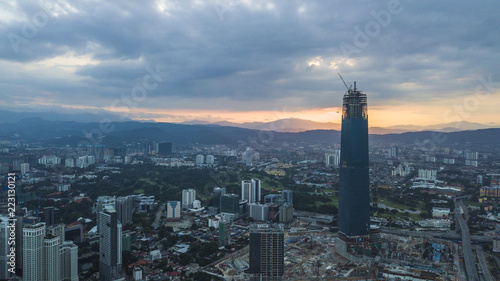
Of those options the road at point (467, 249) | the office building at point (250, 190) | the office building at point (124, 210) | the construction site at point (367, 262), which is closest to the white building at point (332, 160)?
the road at point (467, 249)

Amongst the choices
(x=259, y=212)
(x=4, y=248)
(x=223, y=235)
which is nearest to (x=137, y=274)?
(x=4, y=248)

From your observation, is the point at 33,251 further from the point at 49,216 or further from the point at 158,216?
the point at 158,216

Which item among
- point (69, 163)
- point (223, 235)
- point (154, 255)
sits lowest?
point (154, 255)

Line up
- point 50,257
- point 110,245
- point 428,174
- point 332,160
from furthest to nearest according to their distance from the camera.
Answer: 1. point 332,160
2. point 428,174
3. point 110,245
4. point 50,257

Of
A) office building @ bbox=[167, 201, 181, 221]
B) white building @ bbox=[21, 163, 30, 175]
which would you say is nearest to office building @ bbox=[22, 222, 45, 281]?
office building @ bbox=[167, 201, 181, 221]

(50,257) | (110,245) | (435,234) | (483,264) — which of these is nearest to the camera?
(50,257)

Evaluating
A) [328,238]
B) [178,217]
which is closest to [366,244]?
[328,238]

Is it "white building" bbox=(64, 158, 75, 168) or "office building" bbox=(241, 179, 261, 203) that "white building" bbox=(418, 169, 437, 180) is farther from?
"white building" bbox=(64, 158, 75, 168)
